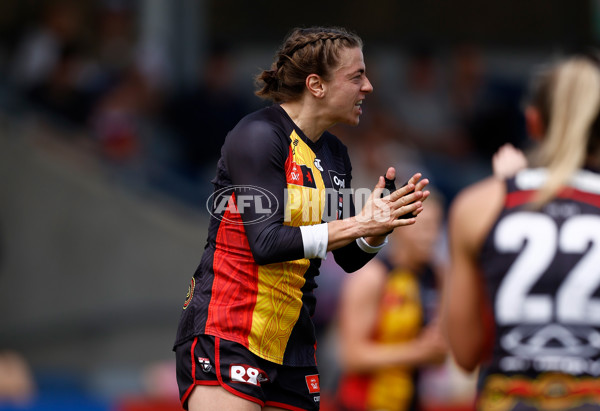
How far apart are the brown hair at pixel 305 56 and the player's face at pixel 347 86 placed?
3 centimetres

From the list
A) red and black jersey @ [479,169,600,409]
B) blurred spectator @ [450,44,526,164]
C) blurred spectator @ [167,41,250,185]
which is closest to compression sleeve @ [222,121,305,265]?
red and black jersey @ [479,169,600,409]

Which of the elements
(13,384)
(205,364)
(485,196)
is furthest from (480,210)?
(13,384)

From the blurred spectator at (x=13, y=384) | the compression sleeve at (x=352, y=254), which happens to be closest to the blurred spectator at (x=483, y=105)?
the blurred spectator at (x=13, y=384)

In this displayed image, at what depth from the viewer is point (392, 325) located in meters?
5.76

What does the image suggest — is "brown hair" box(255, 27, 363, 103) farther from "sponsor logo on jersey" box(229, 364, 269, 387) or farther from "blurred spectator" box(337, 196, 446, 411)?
"blurred spectator" box(337, 196, 446, 411)

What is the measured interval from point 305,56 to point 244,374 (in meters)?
1.15

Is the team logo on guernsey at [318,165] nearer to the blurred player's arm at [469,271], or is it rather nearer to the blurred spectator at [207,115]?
the blurred player's arm at [469,271]

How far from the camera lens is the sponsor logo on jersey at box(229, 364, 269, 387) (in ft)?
11.1

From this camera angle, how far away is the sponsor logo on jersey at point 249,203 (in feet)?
10.8

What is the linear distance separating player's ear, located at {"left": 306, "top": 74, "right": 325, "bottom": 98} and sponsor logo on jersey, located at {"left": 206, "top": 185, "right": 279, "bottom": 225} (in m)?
0.46

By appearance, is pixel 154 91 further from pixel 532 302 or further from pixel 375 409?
pixel 532 302

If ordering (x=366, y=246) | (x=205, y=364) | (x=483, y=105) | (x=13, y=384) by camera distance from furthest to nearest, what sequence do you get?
1. (x=483, y=105)
2. (x=13, y=384)
3. (x=366, y=246)
4. (x=205, y=364)

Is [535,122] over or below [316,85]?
below

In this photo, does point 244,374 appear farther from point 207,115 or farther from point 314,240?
point 207,115
